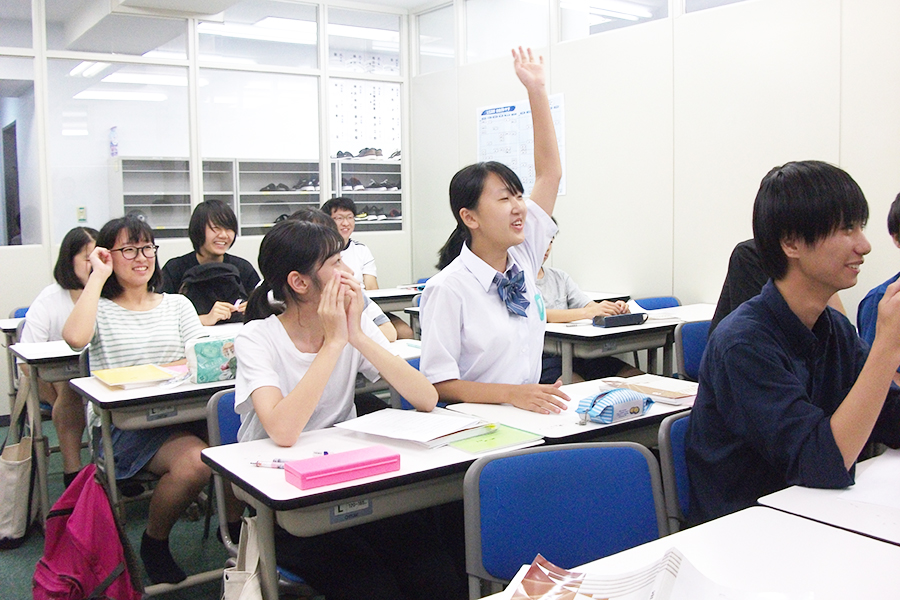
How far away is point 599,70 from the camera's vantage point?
5648 millimetres

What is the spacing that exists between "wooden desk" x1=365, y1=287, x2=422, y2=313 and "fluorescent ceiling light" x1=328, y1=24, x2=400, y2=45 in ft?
8.80

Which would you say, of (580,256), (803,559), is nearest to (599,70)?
(580,256)

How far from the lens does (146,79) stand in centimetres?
633

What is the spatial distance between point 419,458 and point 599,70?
435 cm

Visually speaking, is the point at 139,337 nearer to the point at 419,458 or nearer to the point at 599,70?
the point at 419,458

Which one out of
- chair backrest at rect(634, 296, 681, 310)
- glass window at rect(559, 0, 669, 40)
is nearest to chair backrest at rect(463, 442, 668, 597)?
chair backrest at rect(634, 296, 681, 310)

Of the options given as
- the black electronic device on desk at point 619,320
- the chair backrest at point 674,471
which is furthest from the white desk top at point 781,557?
the black electronic device on desk at point 619,320

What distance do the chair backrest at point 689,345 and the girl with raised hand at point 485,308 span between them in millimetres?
1091

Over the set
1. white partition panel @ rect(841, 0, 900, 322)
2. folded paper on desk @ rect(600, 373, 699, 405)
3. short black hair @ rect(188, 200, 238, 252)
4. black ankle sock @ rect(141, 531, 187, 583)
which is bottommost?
black ankle sock @ rect(141, 531, 187, 583)

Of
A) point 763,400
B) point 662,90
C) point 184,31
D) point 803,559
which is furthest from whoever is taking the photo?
point 184,31

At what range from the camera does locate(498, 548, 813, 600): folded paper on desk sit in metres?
1.06

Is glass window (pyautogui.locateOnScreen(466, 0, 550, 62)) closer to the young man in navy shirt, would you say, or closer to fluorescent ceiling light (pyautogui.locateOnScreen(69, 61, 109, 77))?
fluorescent ceiling light (pyautogui.locateOnScreen(69, 61, 109, 77))

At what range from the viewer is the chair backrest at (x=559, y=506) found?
1588 mm

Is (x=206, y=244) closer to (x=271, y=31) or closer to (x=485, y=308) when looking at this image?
(x=485, y=308)
